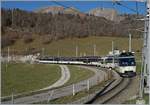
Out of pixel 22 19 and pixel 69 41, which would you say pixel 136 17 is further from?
pixel 69 41

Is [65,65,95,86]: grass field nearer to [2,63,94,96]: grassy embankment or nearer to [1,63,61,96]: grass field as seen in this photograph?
[2,63,94,96]: grassy embankment

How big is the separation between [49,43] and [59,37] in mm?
8377

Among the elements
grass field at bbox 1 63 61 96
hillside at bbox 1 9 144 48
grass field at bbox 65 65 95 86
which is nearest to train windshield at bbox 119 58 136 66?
hillside at bbox 1 9 144 48

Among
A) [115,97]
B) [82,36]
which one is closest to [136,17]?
[115,97]

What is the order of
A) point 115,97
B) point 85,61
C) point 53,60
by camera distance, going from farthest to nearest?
1. point 53,60
2. point 85,61
3. point 115,97

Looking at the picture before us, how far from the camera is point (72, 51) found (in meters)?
91.8

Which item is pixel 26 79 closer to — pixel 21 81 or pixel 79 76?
pixel 21 81

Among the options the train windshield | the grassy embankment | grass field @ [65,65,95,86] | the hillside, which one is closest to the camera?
the hillside

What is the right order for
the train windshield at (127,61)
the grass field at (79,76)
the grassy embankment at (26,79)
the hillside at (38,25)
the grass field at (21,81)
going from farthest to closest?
the grass field at (79,76) < the train windshield at (127,61) < the grassy embankment at (26,79) < the grass field at (21,81) < the hillside at (38,25)

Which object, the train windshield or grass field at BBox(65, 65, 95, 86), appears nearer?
the train windshield

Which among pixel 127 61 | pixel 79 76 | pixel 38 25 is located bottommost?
pixel 79 76

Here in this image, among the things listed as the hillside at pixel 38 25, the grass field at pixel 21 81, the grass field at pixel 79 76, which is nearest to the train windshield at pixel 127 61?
the hillside at pixel 38 25

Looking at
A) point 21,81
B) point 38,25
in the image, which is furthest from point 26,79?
point 38,25

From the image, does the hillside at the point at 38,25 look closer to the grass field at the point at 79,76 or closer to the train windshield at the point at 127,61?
the train windshield at the point at 127,61
